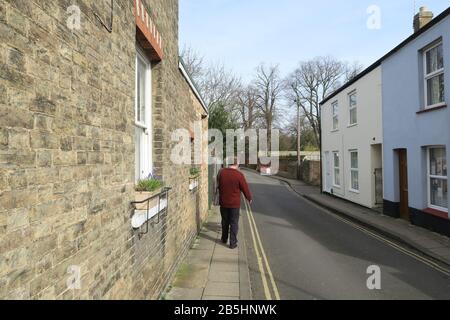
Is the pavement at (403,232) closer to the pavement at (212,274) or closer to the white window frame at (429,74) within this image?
the white window frame at (429,74)

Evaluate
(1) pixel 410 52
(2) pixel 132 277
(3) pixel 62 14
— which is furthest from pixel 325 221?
(3) pixel 62 14

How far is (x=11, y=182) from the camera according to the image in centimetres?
186

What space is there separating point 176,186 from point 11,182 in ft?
15.1

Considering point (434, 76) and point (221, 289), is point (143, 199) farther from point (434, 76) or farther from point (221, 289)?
point (434, 76)

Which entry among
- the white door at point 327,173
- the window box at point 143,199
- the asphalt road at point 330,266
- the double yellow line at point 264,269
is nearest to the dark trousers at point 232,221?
the asphalt road at point 330,266

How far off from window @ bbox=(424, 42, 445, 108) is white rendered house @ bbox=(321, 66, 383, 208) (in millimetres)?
3224

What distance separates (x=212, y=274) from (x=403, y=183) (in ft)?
28.8

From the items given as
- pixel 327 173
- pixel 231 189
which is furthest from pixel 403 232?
pixel 327 173

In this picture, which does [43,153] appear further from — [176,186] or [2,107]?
[176,186]

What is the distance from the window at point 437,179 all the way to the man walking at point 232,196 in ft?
17.4

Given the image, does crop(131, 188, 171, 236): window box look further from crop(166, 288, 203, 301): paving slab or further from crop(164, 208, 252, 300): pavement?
crop(164, 208, 252, 300): pavement

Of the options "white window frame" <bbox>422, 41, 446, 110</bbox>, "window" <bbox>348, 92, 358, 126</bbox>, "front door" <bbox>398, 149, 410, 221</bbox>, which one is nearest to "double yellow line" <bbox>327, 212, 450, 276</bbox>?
"front door" <bbox>398, 149, 410, 221</bbox>

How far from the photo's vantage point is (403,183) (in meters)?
12.6

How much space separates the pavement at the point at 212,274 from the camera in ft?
17.5
